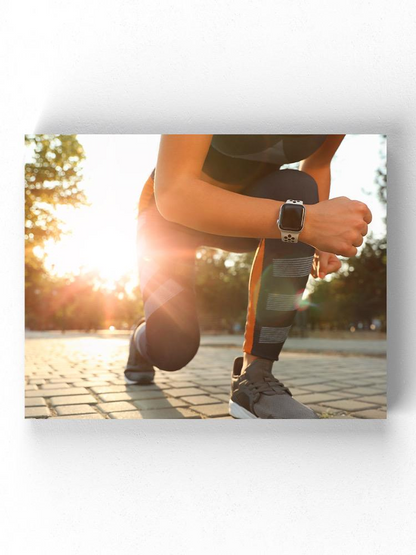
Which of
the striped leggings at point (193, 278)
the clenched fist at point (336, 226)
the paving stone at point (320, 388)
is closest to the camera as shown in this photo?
the clenched fist at point (336, 226)

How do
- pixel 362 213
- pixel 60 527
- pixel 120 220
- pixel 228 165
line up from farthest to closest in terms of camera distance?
pixel 120 220 < pixel 228 165 < pixel 60 527 < pixel 362 213

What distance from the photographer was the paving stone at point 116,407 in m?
1.74

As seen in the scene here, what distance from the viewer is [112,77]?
5.91 feet

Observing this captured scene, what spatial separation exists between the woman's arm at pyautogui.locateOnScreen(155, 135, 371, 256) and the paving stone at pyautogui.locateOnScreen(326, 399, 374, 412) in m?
0.62

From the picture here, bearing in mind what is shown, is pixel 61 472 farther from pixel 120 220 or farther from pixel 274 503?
pixel 120 220

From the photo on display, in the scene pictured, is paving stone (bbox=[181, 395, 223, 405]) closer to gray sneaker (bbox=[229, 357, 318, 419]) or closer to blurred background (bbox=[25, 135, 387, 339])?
gray sneaker (bbox=[229, 357, 318, 419])

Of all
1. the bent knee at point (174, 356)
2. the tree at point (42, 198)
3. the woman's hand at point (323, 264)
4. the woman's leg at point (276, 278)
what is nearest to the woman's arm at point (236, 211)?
the woman's leg at point (276, 278)

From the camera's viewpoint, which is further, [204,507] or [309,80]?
[309,80]

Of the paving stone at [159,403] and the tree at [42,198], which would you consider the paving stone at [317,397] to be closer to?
the paving stone at [159,403]

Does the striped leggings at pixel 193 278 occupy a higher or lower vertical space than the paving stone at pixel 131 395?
higher

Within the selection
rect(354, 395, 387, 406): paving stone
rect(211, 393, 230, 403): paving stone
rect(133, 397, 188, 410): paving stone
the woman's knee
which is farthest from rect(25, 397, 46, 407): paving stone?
rect(354, 395, 387, 406): paving stone

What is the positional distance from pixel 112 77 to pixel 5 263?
77cm

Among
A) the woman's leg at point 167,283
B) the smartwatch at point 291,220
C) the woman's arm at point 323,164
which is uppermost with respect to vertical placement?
the woman's arm at point 323,164

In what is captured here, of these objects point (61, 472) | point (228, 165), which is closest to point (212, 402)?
point (61, 472)
